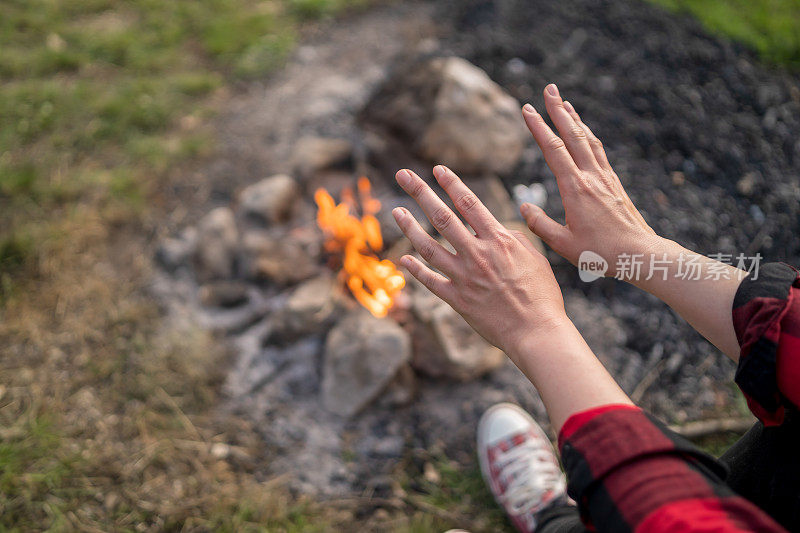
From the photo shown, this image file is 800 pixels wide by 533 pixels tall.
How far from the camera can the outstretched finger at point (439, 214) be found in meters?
1.53

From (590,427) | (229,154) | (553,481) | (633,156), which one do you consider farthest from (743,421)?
(229,154)

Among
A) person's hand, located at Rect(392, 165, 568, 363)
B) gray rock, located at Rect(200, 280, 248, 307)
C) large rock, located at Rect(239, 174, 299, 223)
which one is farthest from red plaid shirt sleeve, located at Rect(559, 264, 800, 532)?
large rock, located at Rect(239, 174, 299, 223)

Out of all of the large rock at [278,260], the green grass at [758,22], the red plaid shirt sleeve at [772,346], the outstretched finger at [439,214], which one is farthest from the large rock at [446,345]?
the green grass at [758,22]

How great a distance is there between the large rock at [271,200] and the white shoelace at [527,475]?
73.7 inches

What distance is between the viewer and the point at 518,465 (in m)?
2.41

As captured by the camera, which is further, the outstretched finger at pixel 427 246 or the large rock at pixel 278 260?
the large rock at pixel 278 260

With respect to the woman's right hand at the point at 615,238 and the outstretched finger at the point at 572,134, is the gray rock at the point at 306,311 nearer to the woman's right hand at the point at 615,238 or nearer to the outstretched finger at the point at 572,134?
the woman's right hand at the point at 615,238

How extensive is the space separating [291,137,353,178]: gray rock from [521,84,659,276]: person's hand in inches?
71.8

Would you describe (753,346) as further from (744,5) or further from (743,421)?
(744,5)

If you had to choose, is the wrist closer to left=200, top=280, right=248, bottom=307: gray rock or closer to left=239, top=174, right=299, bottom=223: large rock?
left=200, top=280, right=248, bottom=307: gray rock

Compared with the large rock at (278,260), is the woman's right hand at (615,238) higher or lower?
higher

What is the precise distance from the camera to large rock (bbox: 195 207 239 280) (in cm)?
303
